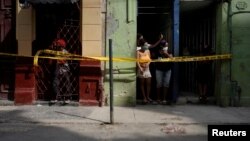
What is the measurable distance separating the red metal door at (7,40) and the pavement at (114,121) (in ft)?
2.70

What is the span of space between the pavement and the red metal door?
824 millimetres

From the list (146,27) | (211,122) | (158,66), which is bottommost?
(211,122)

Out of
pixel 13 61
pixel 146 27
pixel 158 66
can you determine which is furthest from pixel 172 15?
pixel 13 61

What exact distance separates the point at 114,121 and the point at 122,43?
315cm

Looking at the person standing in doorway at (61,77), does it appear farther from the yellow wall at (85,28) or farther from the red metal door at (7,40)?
the red metal door at (7,40)

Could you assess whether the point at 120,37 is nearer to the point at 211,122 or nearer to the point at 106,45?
the point at 106,45

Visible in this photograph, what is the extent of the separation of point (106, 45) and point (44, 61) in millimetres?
1870

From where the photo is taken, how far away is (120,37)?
13297 millimetres

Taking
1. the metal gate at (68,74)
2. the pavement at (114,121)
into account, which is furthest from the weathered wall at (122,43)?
the metal gate at (68,74)

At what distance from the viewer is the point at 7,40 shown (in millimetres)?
13516

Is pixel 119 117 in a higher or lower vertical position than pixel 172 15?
lower

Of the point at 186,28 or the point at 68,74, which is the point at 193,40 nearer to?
the point at 186,28

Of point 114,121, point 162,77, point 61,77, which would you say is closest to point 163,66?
point 162,77

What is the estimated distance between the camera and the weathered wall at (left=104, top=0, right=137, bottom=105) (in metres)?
13.3
